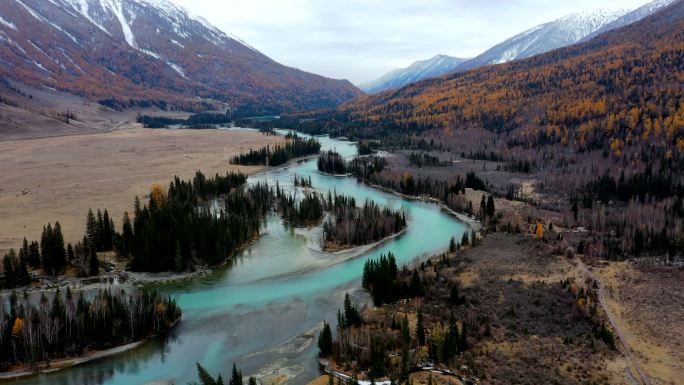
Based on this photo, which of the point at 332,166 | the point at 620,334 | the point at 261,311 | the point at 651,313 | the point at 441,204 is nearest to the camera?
the point at 620,334

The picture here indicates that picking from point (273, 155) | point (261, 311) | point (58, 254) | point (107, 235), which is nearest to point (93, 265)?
point (58, 254)

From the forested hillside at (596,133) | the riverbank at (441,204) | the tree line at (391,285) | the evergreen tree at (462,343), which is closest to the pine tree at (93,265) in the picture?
the tree line at (391,285)

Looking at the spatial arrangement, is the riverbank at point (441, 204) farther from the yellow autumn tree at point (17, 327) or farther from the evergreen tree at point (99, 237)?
the yellow autumn tree at point (17, 327)

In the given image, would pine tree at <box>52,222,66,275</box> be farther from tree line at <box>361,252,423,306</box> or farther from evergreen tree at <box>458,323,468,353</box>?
evergreen tree at <box>458,323,468,353</box>

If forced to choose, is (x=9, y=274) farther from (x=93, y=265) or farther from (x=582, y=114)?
(x=582, y=114)

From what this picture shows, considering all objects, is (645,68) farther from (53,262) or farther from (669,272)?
(53,262)

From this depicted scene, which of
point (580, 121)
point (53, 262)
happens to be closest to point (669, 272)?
point (53, 262)
